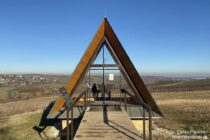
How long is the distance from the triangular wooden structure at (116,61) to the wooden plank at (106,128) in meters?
2.32

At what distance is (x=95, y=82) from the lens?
1366 cm

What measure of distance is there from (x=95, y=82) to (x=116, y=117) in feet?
15.8

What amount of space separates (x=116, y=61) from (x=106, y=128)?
5091 millimetres

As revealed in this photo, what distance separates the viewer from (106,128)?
7508 mm

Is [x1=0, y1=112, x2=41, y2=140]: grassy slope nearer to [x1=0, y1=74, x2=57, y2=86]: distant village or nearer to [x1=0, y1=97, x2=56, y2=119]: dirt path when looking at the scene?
[x1=0, y1=97, x2=56, y2=119]: dirt path

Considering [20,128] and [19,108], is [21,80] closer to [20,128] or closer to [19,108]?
[19,108]

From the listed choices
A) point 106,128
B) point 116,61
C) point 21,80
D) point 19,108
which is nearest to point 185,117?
point 116,61

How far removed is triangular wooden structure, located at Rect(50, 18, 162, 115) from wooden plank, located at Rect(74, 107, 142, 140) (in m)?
2.32

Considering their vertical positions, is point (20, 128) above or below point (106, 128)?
below

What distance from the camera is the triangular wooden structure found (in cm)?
1152

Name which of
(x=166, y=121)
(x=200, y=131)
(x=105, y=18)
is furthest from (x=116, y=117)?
(x=166, y=121)

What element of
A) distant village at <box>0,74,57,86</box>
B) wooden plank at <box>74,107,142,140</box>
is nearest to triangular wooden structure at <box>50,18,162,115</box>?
wooden plank at <box>74,107,142,140</box>

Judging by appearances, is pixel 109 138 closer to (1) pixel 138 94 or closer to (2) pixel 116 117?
(2) pixel 116 117

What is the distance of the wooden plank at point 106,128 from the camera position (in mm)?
6656
